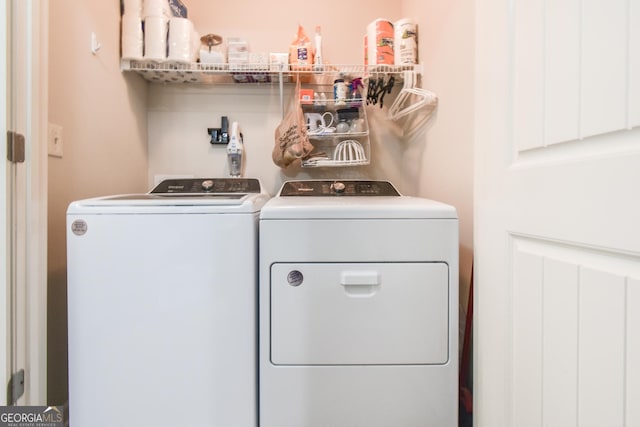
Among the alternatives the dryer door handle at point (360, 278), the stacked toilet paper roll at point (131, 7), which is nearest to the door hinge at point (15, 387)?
the dryer door handle at point (360, 278)

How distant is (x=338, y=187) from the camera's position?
1.68 m

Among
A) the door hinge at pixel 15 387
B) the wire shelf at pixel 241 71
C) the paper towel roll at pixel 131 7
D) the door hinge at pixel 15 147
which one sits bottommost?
the door hinge at pixel 15 387

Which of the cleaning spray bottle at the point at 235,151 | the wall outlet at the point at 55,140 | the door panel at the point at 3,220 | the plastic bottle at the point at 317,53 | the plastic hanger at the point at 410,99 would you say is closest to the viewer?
the door panel at the point at 3,220

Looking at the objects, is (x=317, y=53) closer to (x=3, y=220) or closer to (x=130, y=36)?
(x=130, y=36)

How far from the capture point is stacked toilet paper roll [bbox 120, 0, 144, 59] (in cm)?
160

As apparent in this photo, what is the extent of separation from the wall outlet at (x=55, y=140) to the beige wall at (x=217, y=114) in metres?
0.03

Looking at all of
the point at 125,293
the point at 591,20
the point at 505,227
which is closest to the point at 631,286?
Result: the point at 505,227

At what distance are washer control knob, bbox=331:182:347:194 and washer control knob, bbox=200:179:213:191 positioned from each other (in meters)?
0.64

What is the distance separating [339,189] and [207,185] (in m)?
0.69

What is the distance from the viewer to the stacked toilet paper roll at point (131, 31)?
1.60 metres

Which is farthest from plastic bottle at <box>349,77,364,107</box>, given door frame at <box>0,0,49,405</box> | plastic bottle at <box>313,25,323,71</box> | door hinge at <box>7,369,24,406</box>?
door hinge at <box>7,369,24,406</box>

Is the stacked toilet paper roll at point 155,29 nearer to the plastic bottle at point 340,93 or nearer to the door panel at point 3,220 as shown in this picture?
the door panel at point 3,220

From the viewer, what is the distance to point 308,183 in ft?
5.66

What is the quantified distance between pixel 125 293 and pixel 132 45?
50.9 inches
